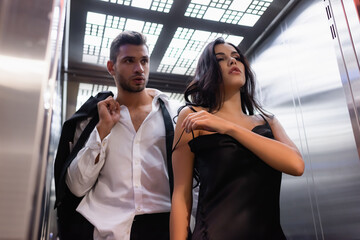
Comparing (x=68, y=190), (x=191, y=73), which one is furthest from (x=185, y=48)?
(x=68, y=190)

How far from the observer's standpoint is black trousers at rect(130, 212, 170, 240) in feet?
4.85

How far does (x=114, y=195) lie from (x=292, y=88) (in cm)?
122

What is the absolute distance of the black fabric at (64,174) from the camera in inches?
60.1

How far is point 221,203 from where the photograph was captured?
1.21 meters

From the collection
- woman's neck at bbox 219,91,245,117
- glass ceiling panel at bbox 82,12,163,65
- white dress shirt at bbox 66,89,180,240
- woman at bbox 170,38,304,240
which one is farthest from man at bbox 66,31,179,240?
woman's neck at bbox 219,91,245,117

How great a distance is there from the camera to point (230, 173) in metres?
1.25

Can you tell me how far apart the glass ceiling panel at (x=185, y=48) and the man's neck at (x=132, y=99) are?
1.53 feet

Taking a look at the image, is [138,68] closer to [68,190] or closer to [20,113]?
[68,190]

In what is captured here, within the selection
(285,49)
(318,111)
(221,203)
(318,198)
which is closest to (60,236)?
(221,203)

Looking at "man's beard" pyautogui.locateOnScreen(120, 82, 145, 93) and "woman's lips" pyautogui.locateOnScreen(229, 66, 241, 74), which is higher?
"man's beard" pyautogui.locateOnScreen(120, 82, 145, 93)

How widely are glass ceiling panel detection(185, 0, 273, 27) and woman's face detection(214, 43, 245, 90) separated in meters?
0.38

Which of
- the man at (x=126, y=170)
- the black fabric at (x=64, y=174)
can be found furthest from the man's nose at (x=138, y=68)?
the black fabric at (x=64, y=174)

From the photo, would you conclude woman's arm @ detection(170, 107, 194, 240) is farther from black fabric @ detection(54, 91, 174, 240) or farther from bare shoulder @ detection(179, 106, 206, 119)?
black fabric @ detection(54, 91, 174, 240)

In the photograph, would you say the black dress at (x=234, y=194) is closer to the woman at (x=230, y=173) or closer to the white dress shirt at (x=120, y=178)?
the woman at (x=230, y=173)
